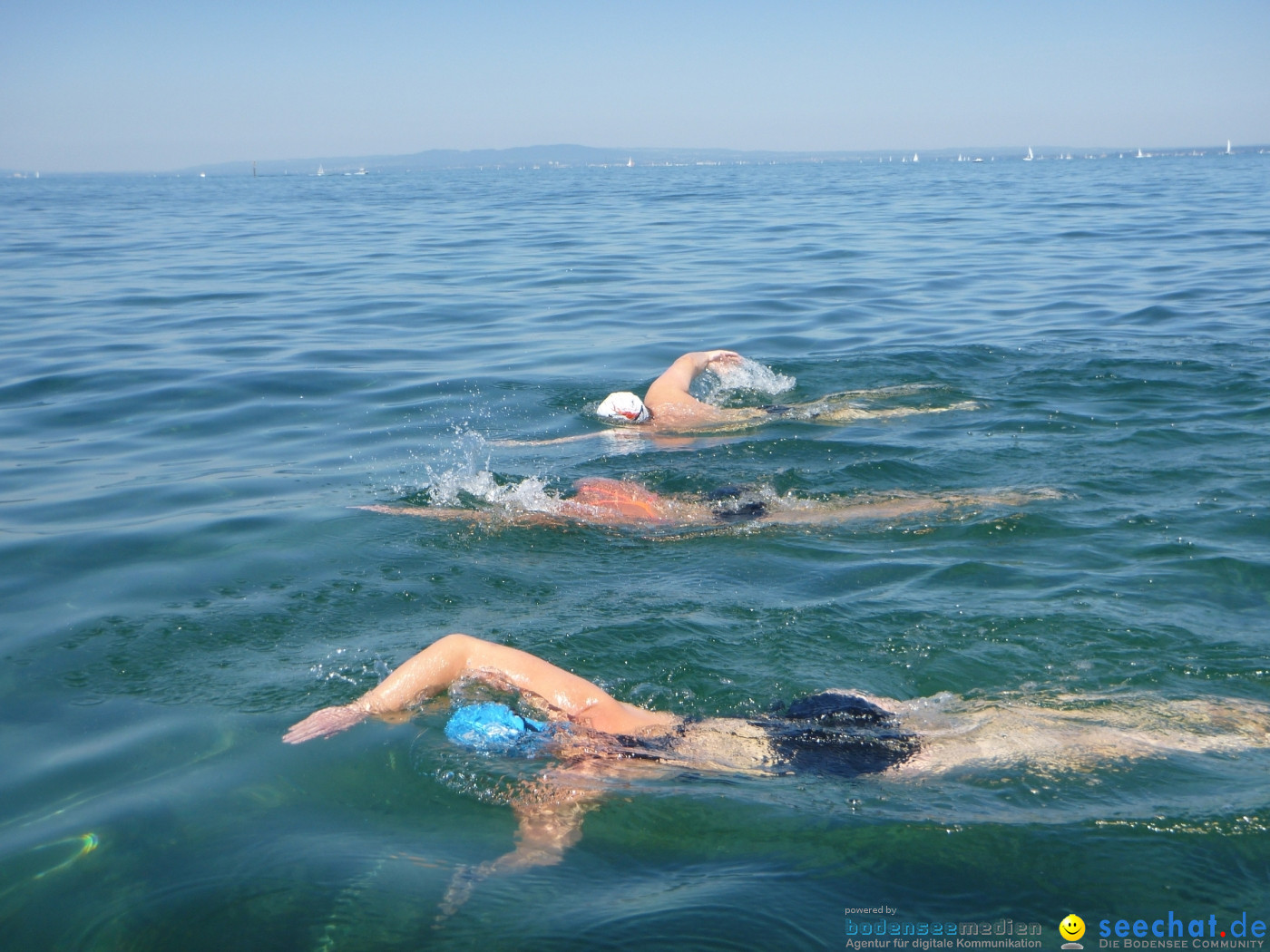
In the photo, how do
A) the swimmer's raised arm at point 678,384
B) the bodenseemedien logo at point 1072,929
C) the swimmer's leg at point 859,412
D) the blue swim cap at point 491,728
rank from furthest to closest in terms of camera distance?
the swimmer's leg at point 859,412
the swimmer's raised arm at point 678,384
the blue swim cap at point 491,728
the bodenseemedien logo at point 1072,929

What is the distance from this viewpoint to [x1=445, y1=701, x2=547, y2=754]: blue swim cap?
14.4 ft

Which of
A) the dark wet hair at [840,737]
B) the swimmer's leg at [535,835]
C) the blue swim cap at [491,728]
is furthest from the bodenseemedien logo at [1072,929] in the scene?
the blue swim cap at [491,728]

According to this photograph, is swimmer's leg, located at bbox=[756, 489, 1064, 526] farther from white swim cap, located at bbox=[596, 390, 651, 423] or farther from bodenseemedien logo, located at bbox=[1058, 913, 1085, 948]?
bodenseemedien logo, located at bbox=[1058, 913, 1085, 948]

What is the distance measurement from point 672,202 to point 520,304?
25057 millimetres

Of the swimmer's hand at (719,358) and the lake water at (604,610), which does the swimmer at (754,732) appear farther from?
the swimmer's hand at (719,358)

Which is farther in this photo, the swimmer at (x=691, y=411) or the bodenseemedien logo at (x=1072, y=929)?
the swimmer at (x=691, y=411)

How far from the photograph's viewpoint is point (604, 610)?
5.97 m

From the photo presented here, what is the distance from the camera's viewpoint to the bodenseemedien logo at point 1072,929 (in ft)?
10.9

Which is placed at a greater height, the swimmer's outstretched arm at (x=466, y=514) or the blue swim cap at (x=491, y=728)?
the swimmer's outstretched arm at (x=466, y=514)

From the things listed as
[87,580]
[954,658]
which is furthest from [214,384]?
[954,658]

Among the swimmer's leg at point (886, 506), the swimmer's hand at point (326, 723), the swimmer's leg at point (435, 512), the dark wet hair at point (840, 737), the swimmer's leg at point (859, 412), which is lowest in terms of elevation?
the swimmer's hand at point (326, 723)

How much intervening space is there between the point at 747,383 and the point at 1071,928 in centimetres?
829

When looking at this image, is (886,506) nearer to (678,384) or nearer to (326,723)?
(678,384)

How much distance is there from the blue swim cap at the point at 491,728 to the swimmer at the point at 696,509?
2896mm
